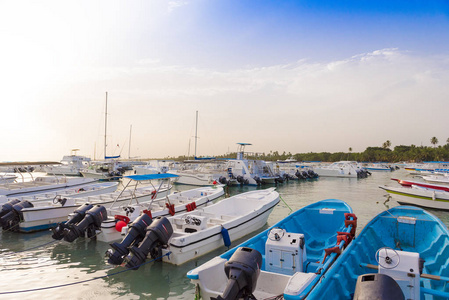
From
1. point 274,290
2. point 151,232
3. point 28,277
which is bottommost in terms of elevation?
point 28,277

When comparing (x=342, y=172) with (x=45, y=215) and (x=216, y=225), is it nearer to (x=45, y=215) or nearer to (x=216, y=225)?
(x=216, y=225)

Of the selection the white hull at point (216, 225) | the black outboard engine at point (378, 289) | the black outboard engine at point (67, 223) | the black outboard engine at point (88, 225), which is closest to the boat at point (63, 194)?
the black outboard engine at point (67, 223)

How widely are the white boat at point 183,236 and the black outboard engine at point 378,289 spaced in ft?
15.9

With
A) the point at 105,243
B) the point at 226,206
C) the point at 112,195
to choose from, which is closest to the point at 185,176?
the point at 112,195

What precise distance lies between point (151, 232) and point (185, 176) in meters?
24.5

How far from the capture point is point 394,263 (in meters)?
4.32

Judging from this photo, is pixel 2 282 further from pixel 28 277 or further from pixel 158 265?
pixel 158 265

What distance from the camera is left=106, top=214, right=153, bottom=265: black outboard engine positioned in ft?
21.9

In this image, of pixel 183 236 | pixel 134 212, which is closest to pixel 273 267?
pixel 183 236

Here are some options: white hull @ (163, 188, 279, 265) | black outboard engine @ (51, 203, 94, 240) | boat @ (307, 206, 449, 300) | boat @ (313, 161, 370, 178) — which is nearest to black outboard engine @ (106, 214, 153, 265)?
white hull @ (163, 188, 279, 265)

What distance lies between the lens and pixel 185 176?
31.3 metres

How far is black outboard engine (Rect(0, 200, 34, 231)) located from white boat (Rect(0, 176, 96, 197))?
5963mm

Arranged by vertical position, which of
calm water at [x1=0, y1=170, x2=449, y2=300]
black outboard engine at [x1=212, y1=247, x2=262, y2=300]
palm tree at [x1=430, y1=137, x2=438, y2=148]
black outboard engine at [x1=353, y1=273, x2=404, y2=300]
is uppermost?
palm tree at [x1=430, y1=137, x2=438, y2=148]

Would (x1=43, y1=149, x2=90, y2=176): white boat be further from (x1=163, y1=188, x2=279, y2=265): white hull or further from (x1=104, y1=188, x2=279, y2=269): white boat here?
(x1=104, y1=188, x2=279, y2=269): white boat
